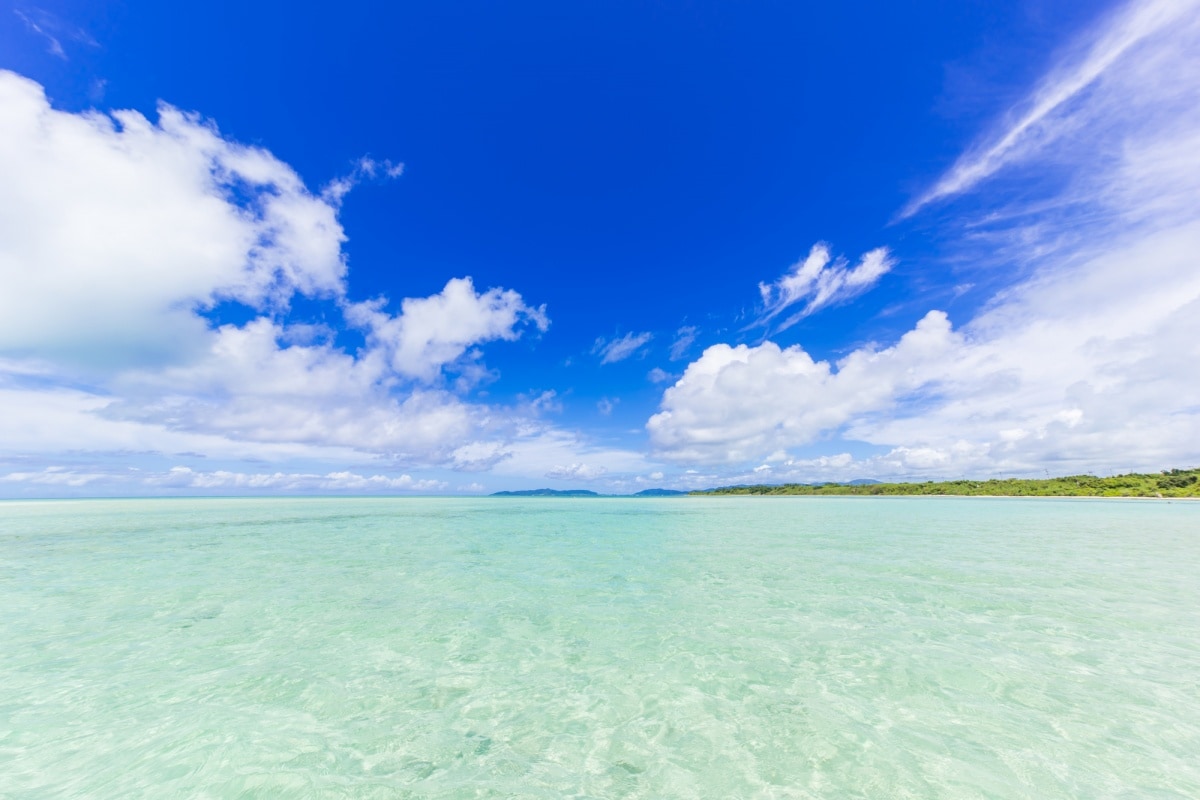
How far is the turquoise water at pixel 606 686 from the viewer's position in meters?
5.20

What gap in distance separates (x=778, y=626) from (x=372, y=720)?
7982 millimetres

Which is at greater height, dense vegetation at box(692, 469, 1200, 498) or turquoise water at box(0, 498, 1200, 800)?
dense vegetation at box(692, 469, 1200, 498)

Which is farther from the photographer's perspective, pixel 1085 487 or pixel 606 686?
pixel 1085 487

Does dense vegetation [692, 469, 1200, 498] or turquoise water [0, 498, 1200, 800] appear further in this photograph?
dense vegetation [692, 469, 1200, 498]

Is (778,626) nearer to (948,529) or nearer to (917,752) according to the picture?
(917,752)

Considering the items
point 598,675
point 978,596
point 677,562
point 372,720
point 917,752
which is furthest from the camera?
point 677,562

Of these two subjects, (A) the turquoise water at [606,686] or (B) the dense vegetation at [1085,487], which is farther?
(B) the dense vegetation at [1085,487]

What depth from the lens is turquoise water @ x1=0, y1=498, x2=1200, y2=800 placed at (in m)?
5.20

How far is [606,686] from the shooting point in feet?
24.2

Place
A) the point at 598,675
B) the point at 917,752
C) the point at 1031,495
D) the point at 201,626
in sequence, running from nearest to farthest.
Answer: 1. the point at 917,752
2. the point at 598,675
3. the point at 201,626
4. the point at 1031,495

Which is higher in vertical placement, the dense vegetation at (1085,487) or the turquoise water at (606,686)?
the dense vegetation at (1085,487)

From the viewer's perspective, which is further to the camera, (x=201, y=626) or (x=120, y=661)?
(x=201, y=626)

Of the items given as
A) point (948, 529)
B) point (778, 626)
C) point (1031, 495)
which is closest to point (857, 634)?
point (778, 626)

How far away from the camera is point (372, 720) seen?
6383 millimetres
